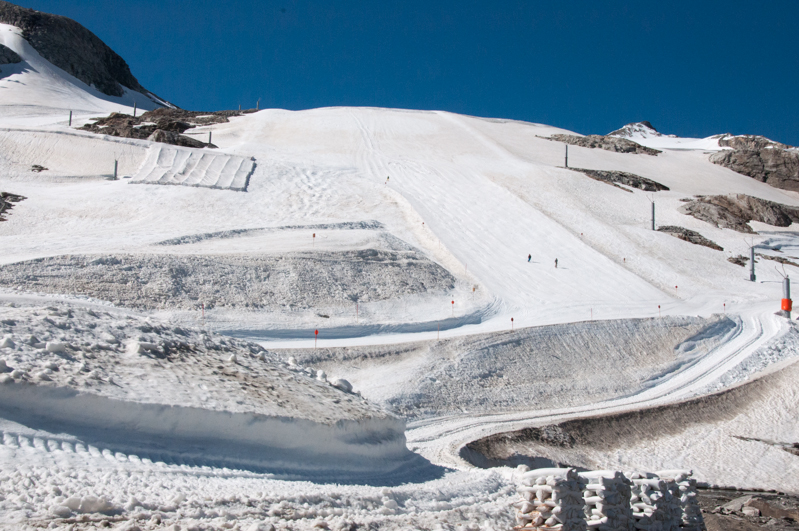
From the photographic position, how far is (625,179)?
5516 cm

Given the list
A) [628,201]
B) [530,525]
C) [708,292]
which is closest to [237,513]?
[530,525]

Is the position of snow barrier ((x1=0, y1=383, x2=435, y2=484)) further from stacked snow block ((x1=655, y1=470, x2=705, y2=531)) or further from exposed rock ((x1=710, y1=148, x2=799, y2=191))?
exposed rock ((x1=710, y1=148, x2=799, y2=191))

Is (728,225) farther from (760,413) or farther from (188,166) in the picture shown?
(188,166)

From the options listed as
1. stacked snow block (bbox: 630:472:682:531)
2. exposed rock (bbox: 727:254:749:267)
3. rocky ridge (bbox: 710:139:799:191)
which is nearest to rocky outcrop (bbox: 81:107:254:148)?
exposed rock (bbox: 727:254:749:267)

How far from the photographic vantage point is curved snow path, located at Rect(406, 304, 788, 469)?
52.6 feet

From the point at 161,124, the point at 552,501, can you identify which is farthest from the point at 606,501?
the point at 161,124

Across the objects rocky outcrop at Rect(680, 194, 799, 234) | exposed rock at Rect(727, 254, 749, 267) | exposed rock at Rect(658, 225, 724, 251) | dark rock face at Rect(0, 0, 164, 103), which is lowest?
exposed rock at Rect(727, 254, 749, 267)

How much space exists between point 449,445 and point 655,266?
24.7m

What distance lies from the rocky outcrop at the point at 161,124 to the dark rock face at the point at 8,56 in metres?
25.3

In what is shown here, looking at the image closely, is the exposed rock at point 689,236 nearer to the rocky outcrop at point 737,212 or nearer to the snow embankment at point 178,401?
the rocky outcrop at point 737,212

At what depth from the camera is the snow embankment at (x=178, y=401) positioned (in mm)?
8289

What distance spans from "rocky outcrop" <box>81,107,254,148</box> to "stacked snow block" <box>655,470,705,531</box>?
4563cm

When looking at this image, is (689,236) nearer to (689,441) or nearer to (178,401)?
(689,441)

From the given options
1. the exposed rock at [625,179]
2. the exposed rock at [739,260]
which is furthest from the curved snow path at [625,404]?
the exposed rock at [625,179]
